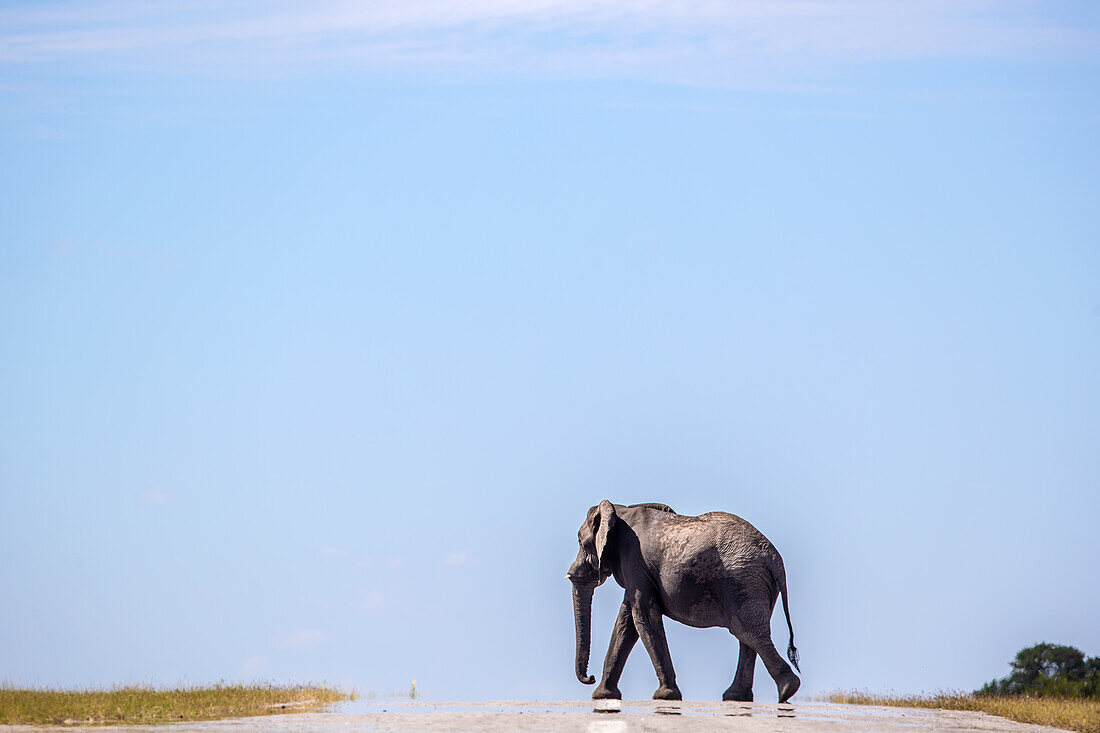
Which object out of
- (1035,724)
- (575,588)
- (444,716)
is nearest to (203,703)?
(444,716)

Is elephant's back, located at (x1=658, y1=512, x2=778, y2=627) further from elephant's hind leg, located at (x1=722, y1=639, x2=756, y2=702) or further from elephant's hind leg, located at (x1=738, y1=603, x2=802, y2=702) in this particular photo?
elephant's hind leg, located at (x1=722, y1=639, x2=756, y2=702)

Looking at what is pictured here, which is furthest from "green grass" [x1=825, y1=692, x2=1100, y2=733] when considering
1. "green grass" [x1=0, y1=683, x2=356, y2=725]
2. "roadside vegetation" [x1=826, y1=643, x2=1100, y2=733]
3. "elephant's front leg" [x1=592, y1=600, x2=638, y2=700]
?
"green grass" [x1=0, y1=683, x2=356, y2=725]

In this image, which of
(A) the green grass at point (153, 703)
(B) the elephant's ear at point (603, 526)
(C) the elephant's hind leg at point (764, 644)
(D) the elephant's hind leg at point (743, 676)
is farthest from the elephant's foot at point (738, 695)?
(A) the green grass at point (153, 703)

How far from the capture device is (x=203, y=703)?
72.9 ft

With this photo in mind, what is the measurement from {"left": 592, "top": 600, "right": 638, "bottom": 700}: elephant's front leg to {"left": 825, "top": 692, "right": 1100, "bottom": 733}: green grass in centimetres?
448

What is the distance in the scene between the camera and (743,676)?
2444 cm

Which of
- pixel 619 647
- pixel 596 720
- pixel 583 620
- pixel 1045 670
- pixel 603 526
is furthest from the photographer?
pixel 1045 670

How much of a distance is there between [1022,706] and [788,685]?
3776mm

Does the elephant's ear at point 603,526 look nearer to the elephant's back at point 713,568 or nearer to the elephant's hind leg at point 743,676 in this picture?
the elephant's back at point 713,568

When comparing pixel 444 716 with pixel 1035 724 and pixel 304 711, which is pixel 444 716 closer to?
pixel 304 711

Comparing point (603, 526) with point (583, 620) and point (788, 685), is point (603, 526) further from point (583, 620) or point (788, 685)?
point (788, 685)

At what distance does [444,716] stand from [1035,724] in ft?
28.5

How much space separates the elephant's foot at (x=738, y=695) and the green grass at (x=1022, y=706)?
9.52ft

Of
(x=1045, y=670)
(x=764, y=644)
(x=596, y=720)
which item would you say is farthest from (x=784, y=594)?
(x=1045, y=670)
